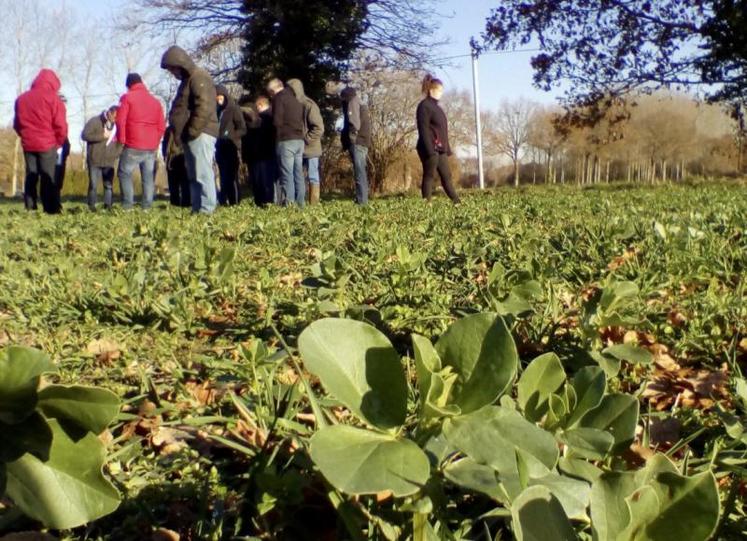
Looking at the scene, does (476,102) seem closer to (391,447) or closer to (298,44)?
(298,44)

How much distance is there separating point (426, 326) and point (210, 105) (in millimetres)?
6934

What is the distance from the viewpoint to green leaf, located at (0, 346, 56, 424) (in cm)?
64

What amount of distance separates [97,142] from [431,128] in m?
7.25

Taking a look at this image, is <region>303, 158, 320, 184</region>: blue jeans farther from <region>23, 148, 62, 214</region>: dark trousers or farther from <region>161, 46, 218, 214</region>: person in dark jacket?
<region>161, 46, 218, 214</region>: person in dark jacket

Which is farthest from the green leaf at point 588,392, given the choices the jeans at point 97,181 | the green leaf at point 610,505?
the jeans at point 97,181

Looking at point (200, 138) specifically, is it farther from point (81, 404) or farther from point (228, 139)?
point (81, 404)

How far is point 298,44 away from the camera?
79.0 feet

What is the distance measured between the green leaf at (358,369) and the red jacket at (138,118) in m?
10.2

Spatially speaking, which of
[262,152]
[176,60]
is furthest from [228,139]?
[176,60]

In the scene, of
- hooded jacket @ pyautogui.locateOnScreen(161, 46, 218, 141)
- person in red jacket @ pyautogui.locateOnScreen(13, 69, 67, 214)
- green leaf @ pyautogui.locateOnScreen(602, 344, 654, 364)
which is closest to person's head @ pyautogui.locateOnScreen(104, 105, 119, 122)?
person in red jacket @ pyautogui.locateOnScreen(13, 69, 67, 214)

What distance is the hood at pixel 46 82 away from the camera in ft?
37.2

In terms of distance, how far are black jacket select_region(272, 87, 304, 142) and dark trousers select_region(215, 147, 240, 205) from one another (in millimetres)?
2371

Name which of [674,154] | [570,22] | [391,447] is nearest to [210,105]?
[391,447]

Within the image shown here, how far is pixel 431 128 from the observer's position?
1098 centimetres
